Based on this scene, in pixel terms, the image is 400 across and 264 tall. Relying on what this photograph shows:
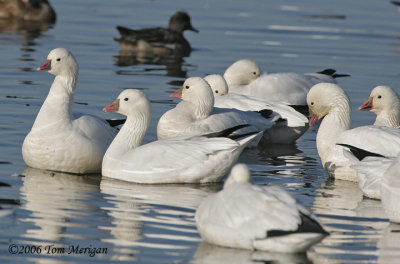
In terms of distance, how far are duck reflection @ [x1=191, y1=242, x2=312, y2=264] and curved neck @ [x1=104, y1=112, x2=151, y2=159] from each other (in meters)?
2.81

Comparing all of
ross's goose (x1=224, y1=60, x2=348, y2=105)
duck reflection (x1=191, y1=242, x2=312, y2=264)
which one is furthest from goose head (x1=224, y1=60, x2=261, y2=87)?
duck reflection (x1=191, y1=242, x2=312, y2=264)

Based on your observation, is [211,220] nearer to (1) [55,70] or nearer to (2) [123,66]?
(1) [55,70]

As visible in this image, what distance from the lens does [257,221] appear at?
21.9 ft

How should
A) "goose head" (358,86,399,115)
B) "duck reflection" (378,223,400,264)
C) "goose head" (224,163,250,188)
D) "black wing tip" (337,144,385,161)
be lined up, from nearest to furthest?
"duck reflection" (378,223,400,264)
"goose head" (224,163,250,188)
"black wing tip" (337,144,385,161)
"goose head" (358,86,399,115)

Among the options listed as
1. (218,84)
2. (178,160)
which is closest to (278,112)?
(218,84)

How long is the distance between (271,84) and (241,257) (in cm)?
692

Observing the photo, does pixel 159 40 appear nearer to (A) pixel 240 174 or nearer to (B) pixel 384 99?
(B) pixel 384 99

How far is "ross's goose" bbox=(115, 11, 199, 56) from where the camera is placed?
19.0m

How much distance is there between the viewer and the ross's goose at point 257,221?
257 inches

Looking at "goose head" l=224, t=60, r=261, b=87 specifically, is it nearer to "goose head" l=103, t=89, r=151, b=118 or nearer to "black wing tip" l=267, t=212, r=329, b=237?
"goose head" l=103, t=89, r=151, b=118

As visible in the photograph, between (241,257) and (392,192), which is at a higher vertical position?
(392,192)

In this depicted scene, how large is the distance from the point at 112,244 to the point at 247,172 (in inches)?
50.4

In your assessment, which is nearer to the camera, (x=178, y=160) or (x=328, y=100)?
(x=178, y=160)

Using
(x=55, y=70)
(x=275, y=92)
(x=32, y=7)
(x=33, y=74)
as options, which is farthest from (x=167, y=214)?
(x=32, y=7)
